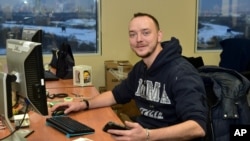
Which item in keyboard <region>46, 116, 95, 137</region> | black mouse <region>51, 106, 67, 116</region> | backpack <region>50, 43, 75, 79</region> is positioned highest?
backpack <region>50, 43, 75, 79</region>

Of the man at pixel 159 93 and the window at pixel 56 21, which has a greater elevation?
the window at pixel 56 21

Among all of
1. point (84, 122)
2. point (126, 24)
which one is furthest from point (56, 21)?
point (84, 122)

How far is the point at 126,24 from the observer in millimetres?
4605

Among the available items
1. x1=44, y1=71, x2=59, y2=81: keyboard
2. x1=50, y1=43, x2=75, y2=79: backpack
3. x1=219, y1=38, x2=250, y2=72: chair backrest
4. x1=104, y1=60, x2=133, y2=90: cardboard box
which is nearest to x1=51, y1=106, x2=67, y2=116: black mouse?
x1=44, y1=71, x2=59, y2=81: keyboard

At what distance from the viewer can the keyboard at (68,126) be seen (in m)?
1.75

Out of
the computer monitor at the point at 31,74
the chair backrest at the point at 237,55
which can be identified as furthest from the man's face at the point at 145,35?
the chair backrest at the point at 237,55

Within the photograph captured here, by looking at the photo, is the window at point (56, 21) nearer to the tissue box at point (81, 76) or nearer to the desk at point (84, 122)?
the tissue box at point (81, 76)

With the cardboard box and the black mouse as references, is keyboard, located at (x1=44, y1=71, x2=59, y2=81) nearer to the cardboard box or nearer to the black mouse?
the cardboard box

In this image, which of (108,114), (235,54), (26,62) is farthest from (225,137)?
(235,54)

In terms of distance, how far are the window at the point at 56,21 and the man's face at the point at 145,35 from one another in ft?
8.35

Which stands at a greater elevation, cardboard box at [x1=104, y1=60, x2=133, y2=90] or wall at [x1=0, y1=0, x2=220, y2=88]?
wall at [x1=0, y1=0, x2=220, y2=88]

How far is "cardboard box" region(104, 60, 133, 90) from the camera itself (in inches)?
162

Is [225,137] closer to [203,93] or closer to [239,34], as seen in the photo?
[203,93]

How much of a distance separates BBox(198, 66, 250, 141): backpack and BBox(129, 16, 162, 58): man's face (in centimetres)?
45
